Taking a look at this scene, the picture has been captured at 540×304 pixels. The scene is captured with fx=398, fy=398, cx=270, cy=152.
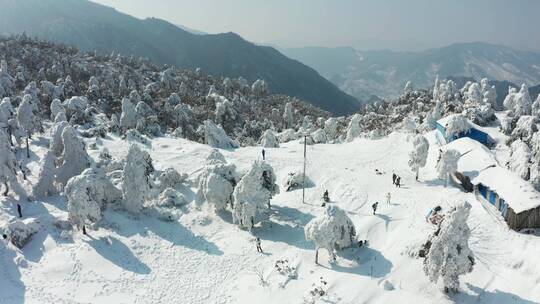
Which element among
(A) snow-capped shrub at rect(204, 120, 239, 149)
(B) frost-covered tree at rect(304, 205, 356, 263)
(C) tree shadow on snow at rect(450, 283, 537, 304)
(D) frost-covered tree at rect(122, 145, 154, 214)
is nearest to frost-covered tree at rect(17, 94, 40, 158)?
(A) snow-capped shrub at rect(204, 120, 239, 149)

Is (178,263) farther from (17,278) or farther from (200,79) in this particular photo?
(200,79)

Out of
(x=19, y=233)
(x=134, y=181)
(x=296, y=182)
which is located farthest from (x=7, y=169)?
(x=296, y=182)

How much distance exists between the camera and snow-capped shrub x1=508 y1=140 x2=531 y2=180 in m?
40.0

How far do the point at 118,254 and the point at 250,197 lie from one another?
1274 centimetres

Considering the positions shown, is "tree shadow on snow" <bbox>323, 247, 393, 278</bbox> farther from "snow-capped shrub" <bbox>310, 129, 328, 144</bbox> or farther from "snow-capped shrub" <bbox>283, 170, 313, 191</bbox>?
"snow-capped shrub" <bbox>310, 129, 328, 144</bbox>

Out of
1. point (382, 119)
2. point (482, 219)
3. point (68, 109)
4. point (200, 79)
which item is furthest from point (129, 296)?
point (200, 79)

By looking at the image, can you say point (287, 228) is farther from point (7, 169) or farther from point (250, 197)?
point (7, 169)

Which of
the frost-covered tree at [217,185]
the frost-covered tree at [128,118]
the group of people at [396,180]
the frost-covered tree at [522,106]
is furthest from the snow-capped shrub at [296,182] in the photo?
the frost-covered tree at [522,106]

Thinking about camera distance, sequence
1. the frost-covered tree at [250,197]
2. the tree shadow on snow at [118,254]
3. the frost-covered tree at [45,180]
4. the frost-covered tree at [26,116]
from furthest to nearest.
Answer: the frost-covered tree at [26,116], the frost-covered tree at [45,180], the frost-covered tree at [250,197], the tree shadow on snow at [118,254]

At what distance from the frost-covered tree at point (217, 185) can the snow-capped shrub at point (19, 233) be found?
1580 cm

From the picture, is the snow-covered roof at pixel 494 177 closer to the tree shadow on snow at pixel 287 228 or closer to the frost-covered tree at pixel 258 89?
the tree shadow on snow at pixel 287 228

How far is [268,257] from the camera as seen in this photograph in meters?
34.4

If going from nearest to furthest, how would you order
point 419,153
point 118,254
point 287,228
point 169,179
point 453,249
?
1. point 453,249
2. point 118,254
3. point 287,228
4. point 419,153
5. point 169,179

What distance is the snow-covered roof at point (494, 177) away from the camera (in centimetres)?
3381
